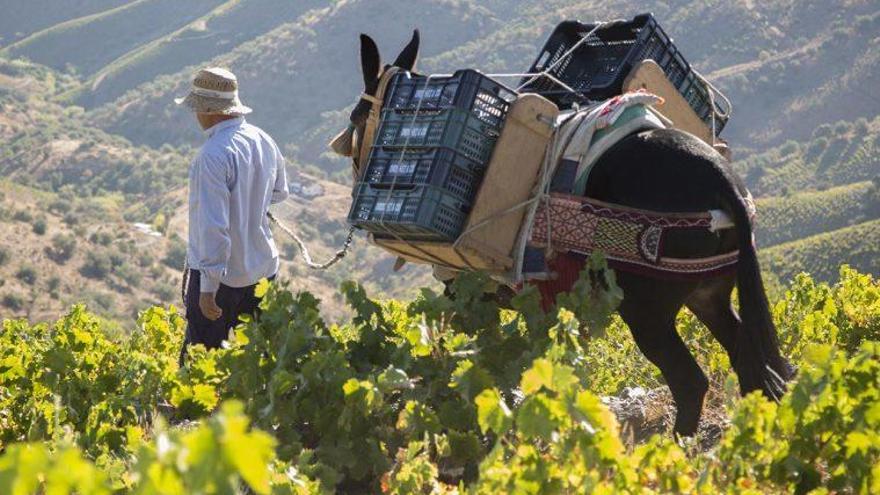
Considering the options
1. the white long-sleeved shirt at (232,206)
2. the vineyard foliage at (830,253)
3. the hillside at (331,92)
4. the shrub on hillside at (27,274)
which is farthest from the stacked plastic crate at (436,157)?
the shrub on hillside at (27,274)

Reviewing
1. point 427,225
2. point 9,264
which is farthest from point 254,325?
point 9,264

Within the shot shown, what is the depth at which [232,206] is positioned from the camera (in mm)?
7254

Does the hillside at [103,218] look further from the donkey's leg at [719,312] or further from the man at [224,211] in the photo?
the donkey's leg at [719,312]

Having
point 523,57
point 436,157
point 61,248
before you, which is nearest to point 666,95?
point 436,157

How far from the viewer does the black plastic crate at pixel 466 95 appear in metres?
6.24

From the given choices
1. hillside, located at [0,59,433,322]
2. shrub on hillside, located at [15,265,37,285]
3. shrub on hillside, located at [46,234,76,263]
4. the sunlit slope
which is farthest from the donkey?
the sunlit slope

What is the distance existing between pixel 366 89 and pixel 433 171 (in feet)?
3.43

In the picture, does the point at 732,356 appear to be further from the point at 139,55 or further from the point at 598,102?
the point at 139,55

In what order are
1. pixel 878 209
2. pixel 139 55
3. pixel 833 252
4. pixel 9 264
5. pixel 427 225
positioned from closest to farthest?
1. pixel 427 225
2. pixel 833 252
3. pixel 878 209
4. pixel 9 264
5. pixel 139 55

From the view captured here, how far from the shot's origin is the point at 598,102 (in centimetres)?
676

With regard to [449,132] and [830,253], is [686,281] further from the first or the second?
[830,253]

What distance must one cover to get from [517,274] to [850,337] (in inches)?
115

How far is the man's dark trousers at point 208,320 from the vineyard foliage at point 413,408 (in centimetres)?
39

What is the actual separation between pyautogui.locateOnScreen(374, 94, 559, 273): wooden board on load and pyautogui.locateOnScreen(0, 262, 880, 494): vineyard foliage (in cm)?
29
